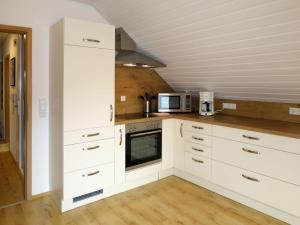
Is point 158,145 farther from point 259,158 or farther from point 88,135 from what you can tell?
point 259,158

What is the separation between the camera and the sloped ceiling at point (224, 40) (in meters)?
2.02

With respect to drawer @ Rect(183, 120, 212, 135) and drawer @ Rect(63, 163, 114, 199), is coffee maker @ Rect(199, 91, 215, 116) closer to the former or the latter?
drawer @ Rect(183, 120, 212, 135)

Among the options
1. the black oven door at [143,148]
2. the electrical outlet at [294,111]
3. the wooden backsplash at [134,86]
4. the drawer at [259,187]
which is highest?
the wooden backsplash at [134,86]

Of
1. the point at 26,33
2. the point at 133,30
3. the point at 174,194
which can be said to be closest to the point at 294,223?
the point at 174,194

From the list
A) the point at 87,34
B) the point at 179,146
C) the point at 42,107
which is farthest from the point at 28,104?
the point at 179,146

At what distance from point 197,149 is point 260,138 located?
86 cm

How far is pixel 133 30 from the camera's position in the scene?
121 inches

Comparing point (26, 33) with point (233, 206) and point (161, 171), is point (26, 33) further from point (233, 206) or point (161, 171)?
point (233, 206)

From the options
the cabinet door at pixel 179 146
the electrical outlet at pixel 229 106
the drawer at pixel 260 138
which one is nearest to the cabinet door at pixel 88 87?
the cabinet door at pixel 179 146

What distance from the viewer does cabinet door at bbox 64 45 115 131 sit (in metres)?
2.41

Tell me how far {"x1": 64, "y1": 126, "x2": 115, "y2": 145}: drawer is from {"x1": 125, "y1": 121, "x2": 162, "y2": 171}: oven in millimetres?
276

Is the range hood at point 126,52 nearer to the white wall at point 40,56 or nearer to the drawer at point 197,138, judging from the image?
the white wall at point 40,56

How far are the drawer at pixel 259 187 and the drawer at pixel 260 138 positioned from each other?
33 centimetres

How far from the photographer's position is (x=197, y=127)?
3.09 m
